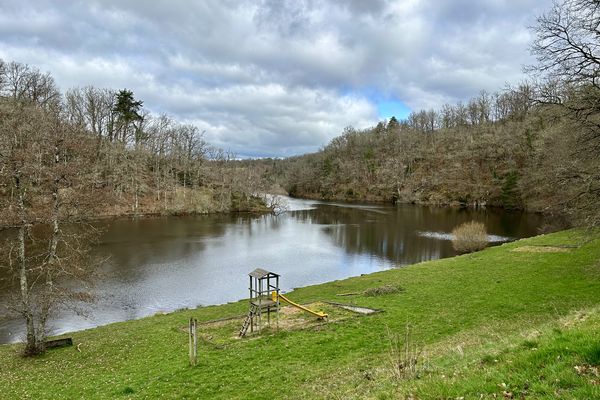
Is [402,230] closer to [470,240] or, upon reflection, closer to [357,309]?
[470,240]

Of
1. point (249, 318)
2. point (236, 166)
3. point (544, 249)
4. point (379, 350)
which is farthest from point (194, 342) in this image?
point (236, 166)

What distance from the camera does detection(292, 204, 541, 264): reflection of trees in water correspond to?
44.2m

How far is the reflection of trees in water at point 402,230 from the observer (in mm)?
44188

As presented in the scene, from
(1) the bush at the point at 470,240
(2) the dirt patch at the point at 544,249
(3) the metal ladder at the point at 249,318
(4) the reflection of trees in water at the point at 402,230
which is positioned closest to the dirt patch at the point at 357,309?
(3) the metal ladder at the point at 249,318

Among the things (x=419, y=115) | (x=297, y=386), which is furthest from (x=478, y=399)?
(x=419, y=115)

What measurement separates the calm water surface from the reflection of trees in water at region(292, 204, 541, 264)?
0.40 feet

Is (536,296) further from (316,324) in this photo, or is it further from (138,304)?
(138,304)

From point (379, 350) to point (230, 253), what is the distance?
104 feet

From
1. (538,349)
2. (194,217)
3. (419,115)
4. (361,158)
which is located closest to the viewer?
(538,349)

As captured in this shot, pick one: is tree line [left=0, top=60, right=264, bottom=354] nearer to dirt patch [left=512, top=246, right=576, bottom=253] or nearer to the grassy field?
the grassy field

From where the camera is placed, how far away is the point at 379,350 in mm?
13477

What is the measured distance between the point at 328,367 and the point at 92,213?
11.9 m

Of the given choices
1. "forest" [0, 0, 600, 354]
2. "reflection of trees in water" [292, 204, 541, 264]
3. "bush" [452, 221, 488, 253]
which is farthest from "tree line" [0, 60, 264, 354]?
"bush" [452, 221, 488, 253]

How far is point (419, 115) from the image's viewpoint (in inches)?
6294
